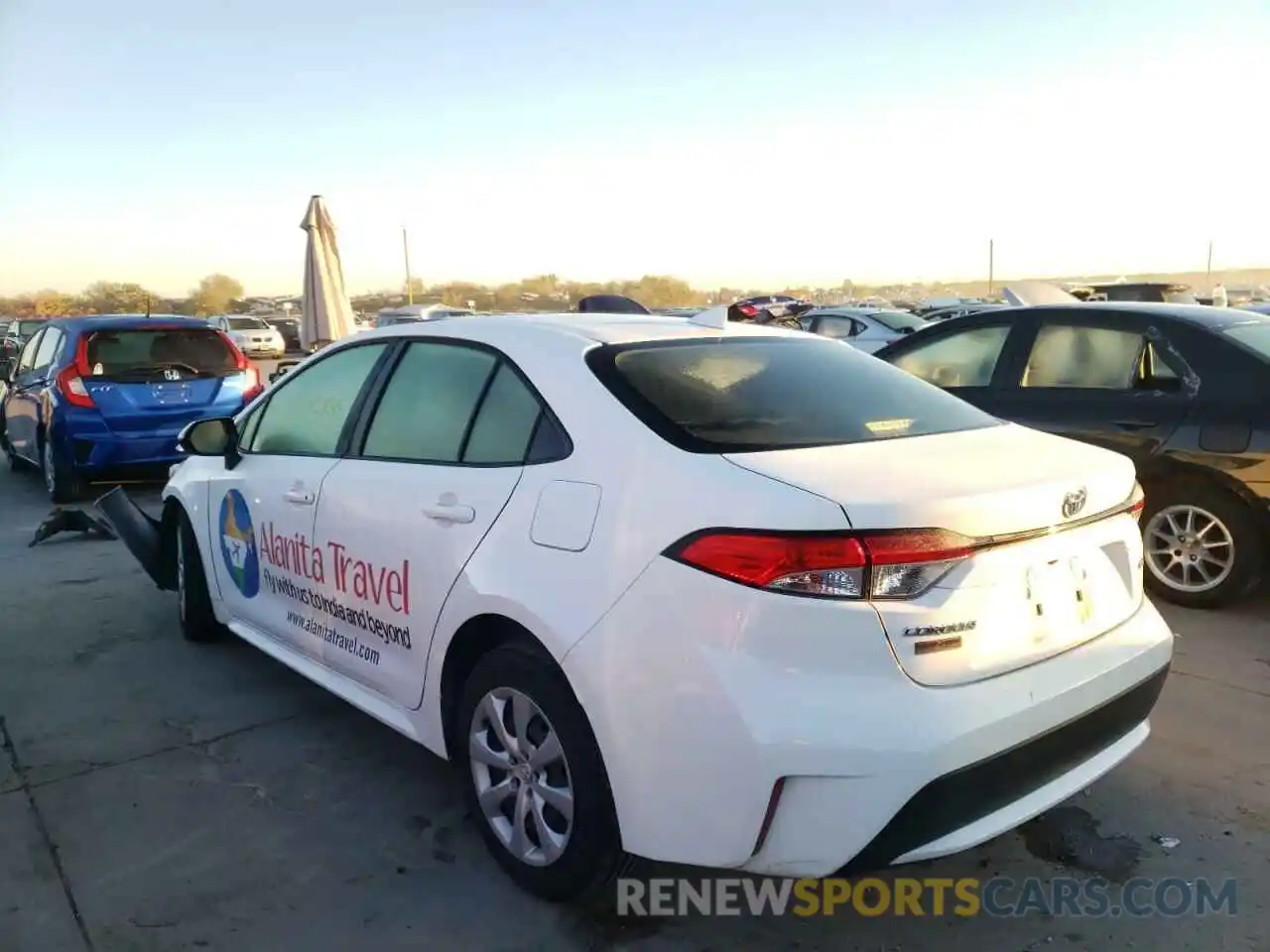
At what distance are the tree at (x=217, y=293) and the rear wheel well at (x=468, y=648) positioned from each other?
56445mm

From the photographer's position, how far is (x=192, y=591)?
15.1 ft

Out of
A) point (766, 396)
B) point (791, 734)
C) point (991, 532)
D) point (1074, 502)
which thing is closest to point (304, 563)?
point (766, 396)

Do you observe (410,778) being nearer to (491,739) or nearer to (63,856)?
(491,739)

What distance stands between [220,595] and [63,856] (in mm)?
1566

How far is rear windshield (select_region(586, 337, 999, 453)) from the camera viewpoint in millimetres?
2486

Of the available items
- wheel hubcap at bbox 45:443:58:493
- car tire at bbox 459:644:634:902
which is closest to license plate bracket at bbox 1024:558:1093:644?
car tire at bbox 459:644:634:902

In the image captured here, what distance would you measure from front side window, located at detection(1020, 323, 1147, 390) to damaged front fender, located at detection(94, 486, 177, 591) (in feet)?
15.4

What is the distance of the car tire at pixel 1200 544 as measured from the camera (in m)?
4.76

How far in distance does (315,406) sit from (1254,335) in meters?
4.57

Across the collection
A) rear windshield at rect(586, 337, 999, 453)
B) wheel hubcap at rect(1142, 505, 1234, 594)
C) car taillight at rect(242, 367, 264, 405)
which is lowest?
wheel hubcap at rect(1142, 505, 1234, 594)

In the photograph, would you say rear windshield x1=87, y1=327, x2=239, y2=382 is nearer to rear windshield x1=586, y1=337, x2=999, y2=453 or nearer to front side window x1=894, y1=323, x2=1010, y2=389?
front side window x1=894, y1=323, x2=1010, y2=389

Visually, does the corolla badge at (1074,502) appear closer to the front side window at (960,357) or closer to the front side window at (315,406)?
the front side window at (315,406)

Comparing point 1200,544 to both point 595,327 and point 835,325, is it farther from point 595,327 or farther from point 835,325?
point 835,325

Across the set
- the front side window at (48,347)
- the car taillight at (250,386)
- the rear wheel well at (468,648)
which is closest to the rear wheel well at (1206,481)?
the rear wheel well at (468,648)
